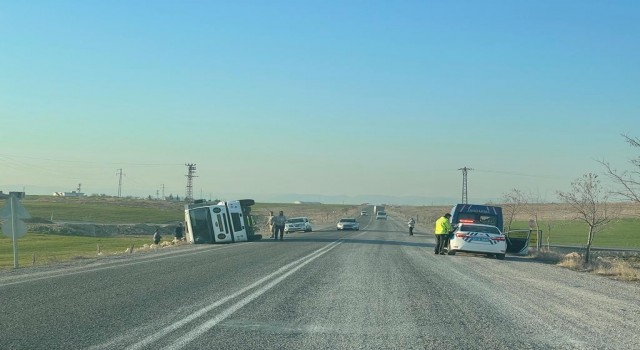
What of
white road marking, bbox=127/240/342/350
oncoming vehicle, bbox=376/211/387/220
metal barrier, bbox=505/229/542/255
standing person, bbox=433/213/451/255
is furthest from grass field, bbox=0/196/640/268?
white road marking, bbox=127/240/342/350

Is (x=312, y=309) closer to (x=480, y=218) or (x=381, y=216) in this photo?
(x=480, y=218)

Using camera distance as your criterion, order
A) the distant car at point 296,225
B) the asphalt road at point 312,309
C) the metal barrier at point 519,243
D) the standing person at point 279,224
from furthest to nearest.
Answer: the distant car at point 296,225, the standing person at point 279,224, the metal barrier at point 519,243, the asphalt road at point 312,309

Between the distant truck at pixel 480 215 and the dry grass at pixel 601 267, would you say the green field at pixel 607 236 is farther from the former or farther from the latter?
the dry grass at pixel 601 267

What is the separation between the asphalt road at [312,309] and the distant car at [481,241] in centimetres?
697

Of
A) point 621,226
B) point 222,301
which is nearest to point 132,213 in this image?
point 621,226

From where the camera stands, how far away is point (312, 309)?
1105 cm

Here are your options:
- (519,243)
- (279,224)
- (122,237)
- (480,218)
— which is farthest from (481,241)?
(122,237)

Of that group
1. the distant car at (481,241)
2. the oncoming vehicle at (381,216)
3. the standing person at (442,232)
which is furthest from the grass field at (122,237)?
the oncoming vehicle at (381,216)

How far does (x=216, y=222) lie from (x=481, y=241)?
17894 millimetres

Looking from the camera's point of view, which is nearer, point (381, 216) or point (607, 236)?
point (607, 236)

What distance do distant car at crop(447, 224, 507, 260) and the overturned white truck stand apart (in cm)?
1657

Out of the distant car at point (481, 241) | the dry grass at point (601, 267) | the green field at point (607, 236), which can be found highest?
the distant car at point (481, 241)

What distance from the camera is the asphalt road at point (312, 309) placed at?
27.6 feet

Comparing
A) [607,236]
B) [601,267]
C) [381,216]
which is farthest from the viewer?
[381,216]
